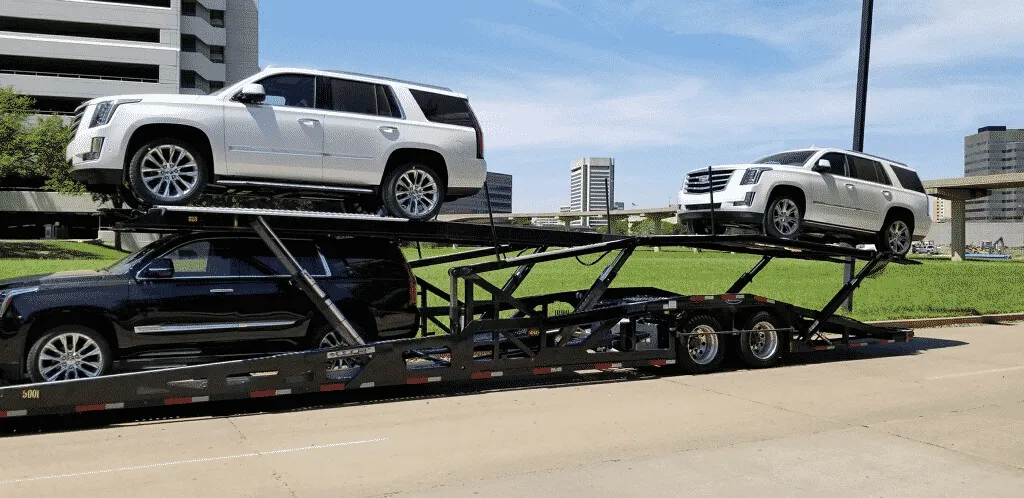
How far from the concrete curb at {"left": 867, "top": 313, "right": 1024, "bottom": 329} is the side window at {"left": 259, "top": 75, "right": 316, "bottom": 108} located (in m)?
12.5

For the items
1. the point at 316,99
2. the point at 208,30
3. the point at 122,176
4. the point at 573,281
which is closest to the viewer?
the point at 122,176

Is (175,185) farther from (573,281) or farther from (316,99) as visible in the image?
(573,281)

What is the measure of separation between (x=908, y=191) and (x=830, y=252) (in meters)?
2.00

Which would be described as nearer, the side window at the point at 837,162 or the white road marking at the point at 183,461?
the white road marking at the point at 183,461

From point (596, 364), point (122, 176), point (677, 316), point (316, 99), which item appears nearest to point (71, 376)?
point (122, 176)

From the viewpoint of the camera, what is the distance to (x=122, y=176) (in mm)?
7973

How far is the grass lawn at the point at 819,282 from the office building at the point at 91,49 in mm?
33088

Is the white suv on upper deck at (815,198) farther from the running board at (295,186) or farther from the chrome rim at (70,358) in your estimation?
the chrome rim at (70,358)

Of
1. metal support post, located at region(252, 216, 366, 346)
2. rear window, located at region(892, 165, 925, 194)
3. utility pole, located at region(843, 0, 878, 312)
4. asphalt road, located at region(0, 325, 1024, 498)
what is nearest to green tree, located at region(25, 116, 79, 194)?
utility pole, located at region(843, 0, 878, 312)

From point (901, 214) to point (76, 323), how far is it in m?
11.2

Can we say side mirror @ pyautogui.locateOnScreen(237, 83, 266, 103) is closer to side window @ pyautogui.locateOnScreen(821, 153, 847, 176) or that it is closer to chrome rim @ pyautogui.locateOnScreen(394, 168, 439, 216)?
chrome rim @ pyautogui.locateOnScreen(394, 168, 439, 216)

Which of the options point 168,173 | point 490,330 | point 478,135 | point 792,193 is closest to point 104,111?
point 168,173

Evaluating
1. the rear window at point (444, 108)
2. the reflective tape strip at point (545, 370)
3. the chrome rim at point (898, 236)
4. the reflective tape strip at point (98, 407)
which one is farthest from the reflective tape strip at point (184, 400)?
the chrome rim at point (898, 236)

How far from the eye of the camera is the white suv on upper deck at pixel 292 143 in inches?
316
